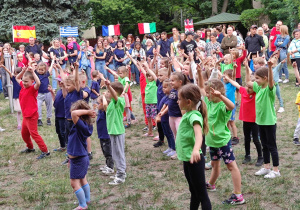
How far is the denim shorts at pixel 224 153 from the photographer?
517cm

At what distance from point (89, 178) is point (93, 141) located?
2469 mm

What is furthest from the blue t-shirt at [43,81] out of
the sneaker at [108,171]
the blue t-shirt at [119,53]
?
the blue t-shirt at [119,53]

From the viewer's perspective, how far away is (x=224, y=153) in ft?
17.1

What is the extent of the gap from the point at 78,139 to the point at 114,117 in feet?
3.14

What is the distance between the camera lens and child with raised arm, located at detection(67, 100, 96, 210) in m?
5.12

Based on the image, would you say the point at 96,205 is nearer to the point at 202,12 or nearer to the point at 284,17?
the point at 284,17

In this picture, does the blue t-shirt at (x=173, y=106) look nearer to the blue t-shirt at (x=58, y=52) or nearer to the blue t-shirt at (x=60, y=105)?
the blue t-shirt at (x=60, y=105)

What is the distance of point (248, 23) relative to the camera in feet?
78.8

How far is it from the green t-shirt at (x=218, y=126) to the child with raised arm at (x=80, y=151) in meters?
1.60

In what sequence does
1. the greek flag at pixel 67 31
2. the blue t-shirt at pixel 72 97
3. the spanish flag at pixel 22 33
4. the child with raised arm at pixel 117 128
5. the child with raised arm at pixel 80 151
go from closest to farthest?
the child with raised arm at pixel 80 151, the child with raised arm at pixel 117 128, the blue t-shirt at pixel 72 97, the spanish flag at pixel 22 33, the greek flag at pixel 67 31

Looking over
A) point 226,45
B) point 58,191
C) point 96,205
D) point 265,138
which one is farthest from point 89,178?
point 226,45

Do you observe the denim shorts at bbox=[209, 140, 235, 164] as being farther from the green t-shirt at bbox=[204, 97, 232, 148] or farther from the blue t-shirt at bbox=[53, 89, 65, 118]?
the blue t-shirt at bbox=[53, 89, 65, 118]

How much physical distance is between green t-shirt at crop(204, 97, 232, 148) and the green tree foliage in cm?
2226

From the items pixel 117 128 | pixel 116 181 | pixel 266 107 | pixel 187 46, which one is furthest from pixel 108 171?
pixel 187 46
